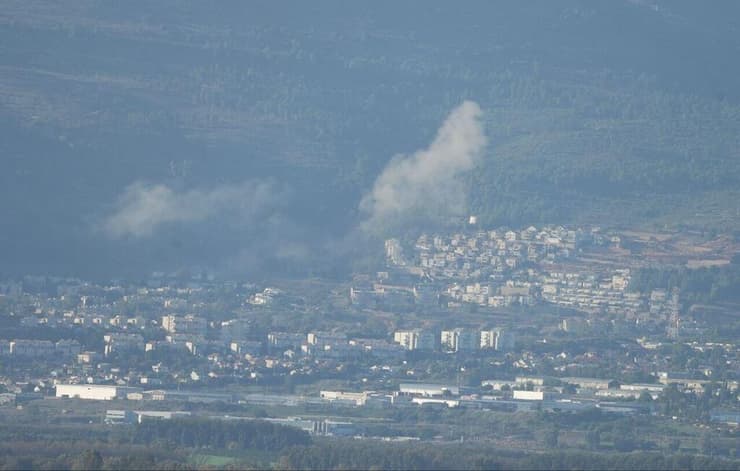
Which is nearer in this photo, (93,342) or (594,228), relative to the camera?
(93,342)

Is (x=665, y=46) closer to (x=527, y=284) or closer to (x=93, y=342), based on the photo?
(x=527, y=284)

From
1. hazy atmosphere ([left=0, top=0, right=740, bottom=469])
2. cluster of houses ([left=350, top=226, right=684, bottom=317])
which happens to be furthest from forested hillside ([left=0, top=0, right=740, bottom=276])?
cluster of houses ([left=350, top=226, right=684, bottom=317])

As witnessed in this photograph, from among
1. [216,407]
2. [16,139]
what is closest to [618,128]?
[16,139]

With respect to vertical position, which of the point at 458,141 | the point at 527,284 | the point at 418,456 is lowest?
the point at 418,456

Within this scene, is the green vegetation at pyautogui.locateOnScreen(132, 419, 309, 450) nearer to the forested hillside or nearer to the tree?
the tree

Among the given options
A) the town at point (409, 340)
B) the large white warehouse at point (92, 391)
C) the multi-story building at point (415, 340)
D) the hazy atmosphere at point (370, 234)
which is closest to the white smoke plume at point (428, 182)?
the hazy atmosphere at point (370, 234)

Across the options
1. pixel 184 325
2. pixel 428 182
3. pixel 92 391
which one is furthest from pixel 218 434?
pixel 428 182

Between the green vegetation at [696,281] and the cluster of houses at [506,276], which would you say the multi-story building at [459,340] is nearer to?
Answer: the cluster of houses at [506,276]
